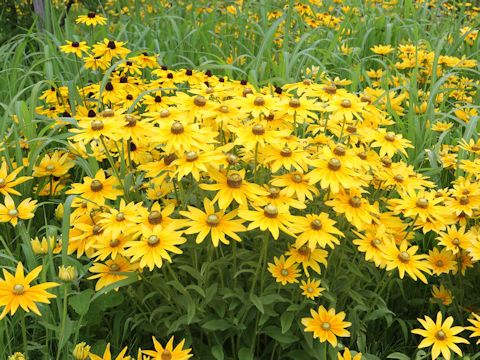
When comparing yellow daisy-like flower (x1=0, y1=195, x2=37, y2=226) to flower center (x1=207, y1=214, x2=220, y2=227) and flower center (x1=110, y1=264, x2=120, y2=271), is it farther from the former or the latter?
flower center (x1=207, y1=214, x2=220, y2=227)

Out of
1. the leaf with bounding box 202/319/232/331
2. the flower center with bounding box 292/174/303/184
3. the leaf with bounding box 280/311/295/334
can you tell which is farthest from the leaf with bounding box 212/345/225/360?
the flower center with bounding box 292/174/303/184

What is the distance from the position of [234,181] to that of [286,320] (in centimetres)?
43

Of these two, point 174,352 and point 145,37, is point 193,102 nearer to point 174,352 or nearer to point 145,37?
point 174,352

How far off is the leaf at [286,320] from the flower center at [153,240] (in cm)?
43

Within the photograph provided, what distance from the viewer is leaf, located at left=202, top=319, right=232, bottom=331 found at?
1279 millimetres

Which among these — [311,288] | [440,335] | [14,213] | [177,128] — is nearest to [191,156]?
[177,128]

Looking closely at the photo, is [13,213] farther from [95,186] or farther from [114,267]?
[114,267]

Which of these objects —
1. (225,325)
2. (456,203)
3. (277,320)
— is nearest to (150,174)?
(225,325)

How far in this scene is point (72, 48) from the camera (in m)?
2.48

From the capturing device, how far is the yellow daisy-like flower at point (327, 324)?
1.28 m

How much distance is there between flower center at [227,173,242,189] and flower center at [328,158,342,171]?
0.80 feet

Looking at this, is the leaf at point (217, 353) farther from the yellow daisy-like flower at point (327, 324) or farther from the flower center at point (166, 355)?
the yellow daisy-like flower at point (327, 324)

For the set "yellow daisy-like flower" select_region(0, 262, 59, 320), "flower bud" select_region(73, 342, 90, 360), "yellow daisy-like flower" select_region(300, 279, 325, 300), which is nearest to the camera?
"yellow daisy-like flower" select_region(0, 262, 59, 320)

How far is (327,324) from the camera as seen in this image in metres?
1.28
